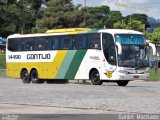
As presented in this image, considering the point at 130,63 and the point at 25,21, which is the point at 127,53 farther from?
the point at 25,21

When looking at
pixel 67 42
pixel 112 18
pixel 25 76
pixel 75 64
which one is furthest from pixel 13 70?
pixel 112 18

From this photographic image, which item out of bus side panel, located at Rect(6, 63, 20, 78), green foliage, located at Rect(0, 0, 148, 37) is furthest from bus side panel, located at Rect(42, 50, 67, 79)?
green foliage, located at Rect(0, 0, 148, 37)

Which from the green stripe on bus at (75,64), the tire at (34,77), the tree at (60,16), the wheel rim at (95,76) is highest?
the tree at (60,16)

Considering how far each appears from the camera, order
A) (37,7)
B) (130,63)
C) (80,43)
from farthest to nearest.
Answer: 1. (37,7)
2. (80,43)
3. (130,63)

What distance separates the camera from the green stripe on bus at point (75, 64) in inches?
1341

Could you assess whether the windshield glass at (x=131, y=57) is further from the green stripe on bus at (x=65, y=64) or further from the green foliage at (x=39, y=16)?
the green foliage at (x=39, y=16)

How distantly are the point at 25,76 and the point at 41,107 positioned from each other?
20810 mm

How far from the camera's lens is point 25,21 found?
9025cm

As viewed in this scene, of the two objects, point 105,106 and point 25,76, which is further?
point 25,76

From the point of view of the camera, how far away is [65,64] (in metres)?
35.2

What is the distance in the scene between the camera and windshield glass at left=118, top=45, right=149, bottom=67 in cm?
3200

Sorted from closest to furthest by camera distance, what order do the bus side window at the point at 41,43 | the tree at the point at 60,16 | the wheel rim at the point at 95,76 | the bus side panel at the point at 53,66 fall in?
the wheel rim at the point at 95,76, the bus side panel at the point at 53,66, the bus side window at the point at 41,43, the tree at the point at 60,16

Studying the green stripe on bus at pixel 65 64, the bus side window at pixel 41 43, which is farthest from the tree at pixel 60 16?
the green stripe on bus at pixel 65 64

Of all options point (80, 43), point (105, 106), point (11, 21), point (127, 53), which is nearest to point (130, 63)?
point (127, 53)
